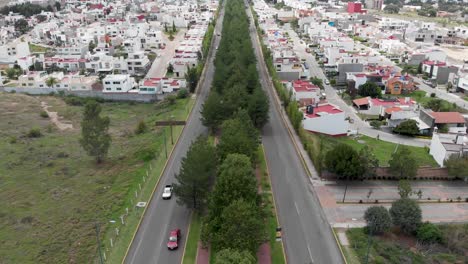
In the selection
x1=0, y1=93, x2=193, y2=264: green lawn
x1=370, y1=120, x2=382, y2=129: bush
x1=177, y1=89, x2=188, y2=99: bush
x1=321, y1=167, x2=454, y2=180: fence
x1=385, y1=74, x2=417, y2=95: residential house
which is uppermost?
x1=385, y1=74, x2=417, y2=95: residential house

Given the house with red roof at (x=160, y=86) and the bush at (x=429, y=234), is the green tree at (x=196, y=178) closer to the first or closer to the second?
the bush at (x=429, y=234)

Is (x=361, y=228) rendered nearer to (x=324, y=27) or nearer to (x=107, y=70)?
(x=107, y=70)

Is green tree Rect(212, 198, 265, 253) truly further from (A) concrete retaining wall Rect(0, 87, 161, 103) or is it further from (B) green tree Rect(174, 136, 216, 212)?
(A) concrete retaining wall Rect(0, 87, 161, 103)

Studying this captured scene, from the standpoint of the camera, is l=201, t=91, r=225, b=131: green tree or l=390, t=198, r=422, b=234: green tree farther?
l=201, t=91, r=225, b=131: green tree

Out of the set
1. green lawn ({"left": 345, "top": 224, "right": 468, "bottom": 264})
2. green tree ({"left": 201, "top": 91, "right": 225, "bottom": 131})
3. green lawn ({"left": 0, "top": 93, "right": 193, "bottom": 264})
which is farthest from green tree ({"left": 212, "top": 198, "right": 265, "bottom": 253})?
green tree ({"left": 201, "top": 91, "right": 225, "bottom": 131})

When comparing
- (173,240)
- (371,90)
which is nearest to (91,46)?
(371,90)

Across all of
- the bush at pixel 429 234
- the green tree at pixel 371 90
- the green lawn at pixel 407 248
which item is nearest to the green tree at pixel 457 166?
the green lawn at pixel 407 248
